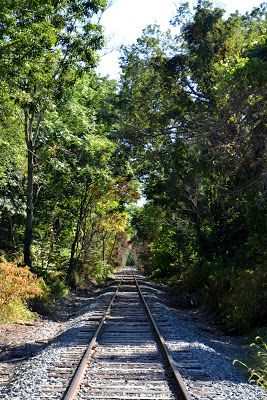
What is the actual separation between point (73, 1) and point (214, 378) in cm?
1246

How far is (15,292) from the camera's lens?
46.7ft

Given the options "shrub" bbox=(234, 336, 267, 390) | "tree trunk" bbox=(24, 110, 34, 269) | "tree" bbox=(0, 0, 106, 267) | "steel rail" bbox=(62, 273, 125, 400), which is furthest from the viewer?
"tree trunk" bbox=(24, 110, 34, 269)

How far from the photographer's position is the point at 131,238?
9462 centimetres

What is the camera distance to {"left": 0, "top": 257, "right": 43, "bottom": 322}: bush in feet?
45.4

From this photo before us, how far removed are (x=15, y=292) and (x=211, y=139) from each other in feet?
26.9

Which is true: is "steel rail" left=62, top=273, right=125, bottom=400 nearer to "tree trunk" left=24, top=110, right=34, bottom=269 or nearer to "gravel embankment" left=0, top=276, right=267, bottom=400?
"gravel embankment" left=0, top=276, right=267, bottom=400

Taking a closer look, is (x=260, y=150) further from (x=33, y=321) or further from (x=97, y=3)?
(x=33, y=321)

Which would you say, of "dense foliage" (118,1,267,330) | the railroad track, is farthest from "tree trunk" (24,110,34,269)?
the railroad track

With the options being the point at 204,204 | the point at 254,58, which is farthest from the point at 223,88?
the point at 204,204

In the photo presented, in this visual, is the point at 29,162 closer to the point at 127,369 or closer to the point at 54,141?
the point at 54,141

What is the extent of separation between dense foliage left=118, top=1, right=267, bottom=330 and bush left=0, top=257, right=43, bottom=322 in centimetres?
663

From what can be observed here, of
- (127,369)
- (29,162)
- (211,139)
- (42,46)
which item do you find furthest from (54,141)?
(127,369)

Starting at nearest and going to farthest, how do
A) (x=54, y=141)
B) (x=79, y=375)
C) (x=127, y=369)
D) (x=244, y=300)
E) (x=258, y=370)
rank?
(x=79, y=375)
(x=127, y=369)
(x=258, y=370)
(x=244, y=300)
(x=54, y=141)

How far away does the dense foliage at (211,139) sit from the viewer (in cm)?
1403
